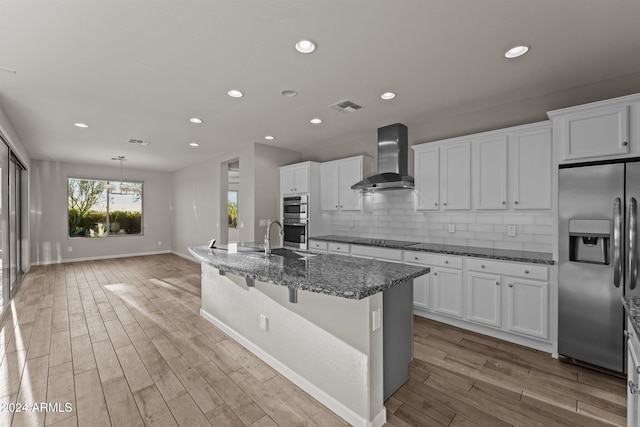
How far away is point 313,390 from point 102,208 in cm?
885

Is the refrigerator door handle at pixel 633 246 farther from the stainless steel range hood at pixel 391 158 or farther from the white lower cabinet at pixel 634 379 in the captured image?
the stainless steel range hood at pixel 391 158

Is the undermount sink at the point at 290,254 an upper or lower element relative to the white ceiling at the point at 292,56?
lower

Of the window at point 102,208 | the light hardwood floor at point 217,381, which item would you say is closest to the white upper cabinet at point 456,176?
the light hardwood floor at point 217,381

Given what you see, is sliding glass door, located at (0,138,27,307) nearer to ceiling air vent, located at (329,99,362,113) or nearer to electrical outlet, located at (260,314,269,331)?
electrical outlet, located at (260,314,269,331)

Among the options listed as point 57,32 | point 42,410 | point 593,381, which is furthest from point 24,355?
point 593,381

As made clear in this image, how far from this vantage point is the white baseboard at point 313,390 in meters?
1.82

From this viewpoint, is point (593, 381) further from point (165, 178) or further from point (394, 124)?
point (165, 178)

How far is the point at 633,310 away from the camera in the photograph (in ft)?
4.36

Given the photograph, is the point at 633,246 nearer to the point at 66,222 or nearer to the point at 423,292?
the point at 423,292

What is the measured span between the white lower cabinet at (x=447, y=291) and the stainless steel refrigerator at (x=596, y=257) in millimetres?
894

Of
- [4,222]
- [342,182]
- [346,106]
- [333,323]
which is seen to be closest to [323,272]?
[333,323]

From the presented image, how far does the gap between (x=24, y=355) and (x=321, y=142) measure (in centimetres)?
468

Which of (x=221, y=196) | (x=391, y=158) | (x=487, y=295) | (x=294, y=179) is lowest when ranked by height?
(x=487, y=295)

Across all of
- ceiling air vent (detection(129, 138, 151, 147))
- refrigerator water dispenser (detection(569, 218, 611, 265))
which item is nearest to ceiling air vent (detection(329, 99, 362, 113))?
refrigerator water dispenser (detection(569, 218, 611, 265))
